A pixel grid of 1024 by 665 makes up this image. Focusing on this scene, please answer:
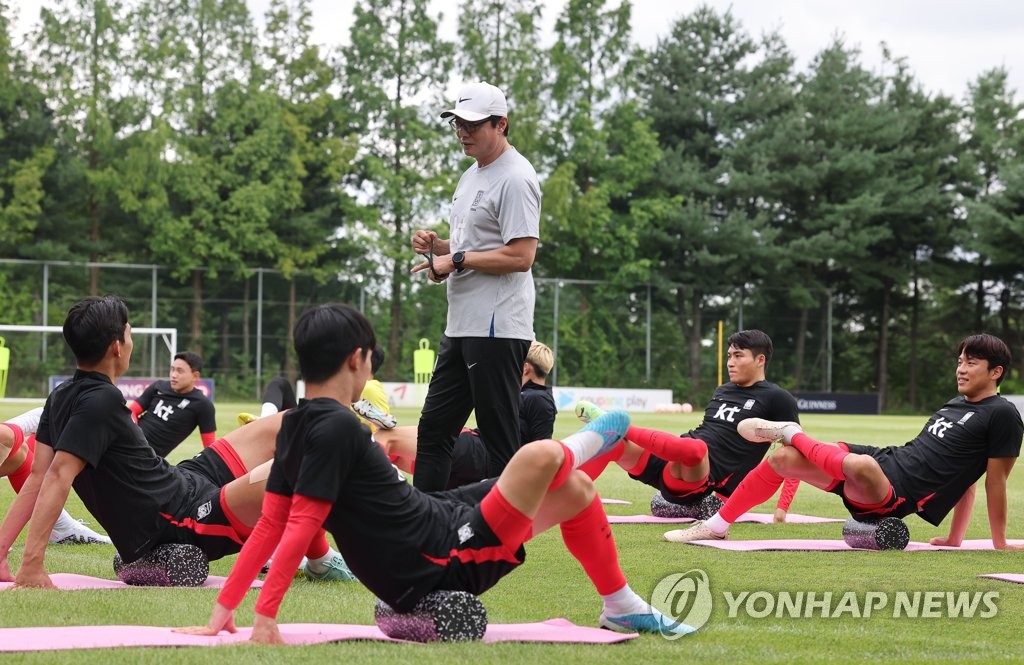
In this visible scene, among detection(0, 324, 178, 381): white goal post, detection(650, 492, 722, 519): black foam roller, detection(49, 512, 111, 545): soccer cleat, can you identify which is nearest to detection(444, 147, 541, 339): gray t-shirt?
detection(49, 512, 111, 545): soccer cleat

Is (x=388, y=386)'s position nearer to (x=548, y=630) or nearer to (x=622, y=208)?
(x=622, y=208)

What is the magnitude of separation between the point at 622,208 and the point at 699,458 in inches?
1649

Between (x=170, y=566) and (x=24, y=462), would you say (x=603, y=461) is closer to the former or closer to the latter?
(x=170, y=566)

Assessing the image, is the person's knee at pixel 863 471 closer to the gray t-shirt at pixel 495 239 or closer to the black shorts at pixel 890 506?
the black shorts at pixel 890 506

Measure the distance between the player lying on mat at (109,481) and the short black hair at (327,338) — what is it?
1459 mm

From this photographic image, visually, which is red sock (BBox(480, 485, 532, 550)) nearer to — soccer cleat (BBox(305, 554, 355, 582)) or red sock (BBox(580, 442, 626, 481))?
soccer cleat (BBox(305, 554, 355, 582))

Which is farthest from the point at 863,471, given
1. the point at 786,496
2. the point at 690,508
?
the point at 690,508

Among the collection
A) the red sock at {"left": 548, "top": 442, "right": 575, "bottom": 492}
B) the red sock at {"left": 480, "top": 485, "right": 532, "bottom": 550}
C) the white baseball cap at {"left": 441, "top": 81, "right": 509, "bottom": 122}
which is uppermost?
the white baseball cap at {"left": 441, "top": 81, "right": 509, "bottom": 122}

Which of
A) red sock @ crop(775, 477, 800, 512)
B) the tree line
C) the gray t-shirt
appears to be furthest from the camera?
the tree line

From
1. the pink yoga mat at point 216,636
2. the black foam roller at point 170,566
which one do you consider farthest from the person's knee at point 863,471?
the black foam roller at point 170,566

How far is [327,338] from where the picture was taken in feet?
14.2

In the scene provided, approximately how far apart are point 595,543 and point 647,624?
0.40 meters

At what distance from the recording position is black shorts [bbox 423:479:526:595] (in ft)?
14.6

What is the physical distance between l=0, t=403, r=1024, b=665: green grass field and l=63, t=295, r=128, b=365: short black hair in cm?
104
